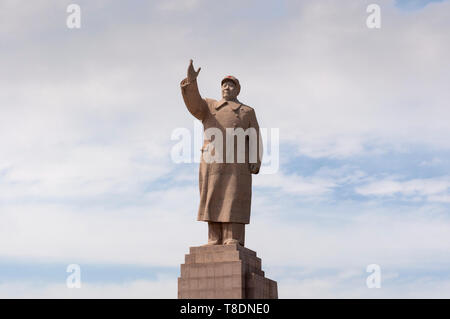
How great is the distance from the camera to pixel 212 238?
24.4m

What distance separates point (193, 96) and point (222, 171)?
1956mm

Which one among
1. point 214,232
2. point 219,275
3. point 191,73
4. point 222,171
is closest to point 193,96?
point 191,73

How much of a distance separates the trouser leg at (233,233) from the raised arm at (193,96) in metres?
2.79

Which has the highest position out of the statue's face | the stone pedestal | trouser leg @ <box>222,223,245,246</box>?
the statue's face

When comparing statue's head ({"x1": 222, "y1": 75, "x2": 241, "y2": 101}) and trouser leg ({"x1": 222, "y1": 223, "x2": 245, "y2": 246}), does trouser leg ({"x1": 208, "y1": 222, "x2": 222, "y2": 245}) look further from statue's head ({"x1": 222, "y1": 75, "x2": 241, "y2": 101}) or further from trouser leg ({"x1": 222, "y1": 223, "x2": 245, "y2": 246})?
statue's head ({"x1": 222, "y1": 75, "x2": 241, "y2": 101})

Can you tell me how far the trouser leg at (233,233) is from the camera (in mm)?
24156

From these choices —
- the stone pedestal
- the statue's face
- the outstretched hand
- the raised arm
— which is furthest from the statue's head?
the stone pedestal

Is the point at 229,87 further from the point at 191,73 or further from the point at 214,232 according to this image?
the point at 214,232

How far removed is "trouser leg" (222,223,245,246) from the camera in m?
24.2

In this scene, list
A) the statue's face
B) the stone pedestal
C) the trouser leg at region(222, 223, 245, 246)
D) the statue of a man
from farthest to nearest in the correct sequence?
1. the statue's face
2. the statue of a man
3. the trouser leg at region(222, 223, 245, 246)
4. the stone pedestal

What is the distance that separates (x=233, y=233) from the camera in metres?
24.2

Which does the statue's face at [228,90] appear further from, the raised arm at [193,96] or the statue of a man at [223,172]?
the raised arm at [193,96]
